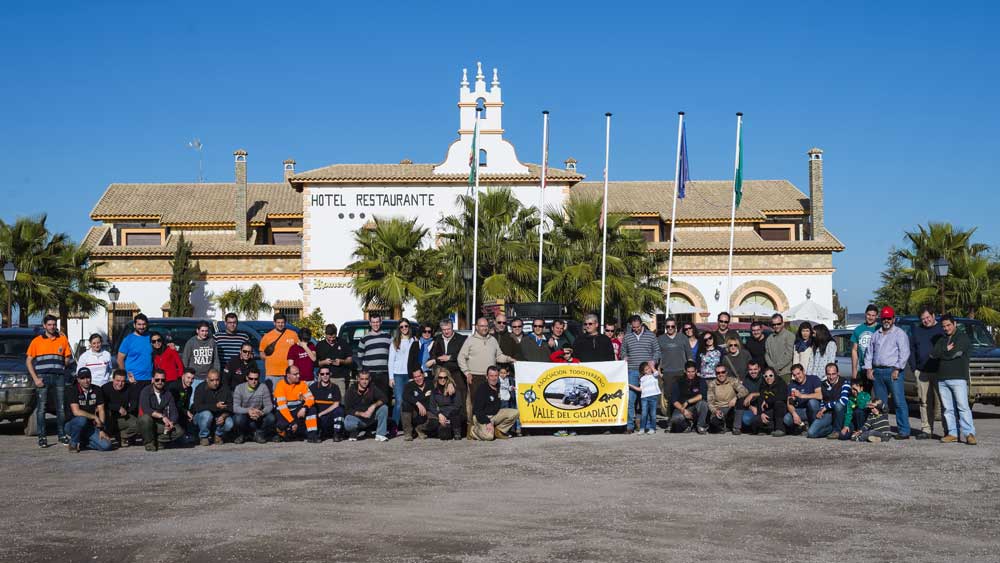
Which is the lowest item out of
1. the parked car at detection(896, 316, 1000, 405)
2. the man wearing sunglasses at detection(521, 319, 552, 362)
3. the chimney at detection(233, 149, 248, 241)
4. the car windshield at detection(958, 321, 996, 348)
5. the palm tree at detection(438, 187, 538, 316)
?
the parked car at detection(896, 316, 1000, 405)

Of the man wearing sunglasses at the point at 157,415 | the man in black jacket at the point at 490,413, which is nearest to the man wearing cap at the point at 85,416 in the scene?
the man wearing sunglasses at the point at 157,415

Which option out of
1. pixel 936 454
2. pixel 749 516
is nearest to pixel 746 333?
pixel 936 454

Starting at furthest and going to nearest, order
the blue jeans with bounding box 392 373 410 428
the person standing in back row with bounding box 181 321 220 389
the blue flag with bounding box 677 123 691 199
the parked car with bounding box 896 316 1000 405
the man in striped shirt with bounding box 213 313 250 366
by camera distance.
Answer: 1. the blue flag with bounding box 677 123 691 199
2. the parked car with bounding box 896 316 1000 405
3. the man in striped shirt with bounding box 213 313 250 366
4. the blue jeans with bounding box 392 373 410 428
5. the person standing in back row with bounding box 181 321 220 389

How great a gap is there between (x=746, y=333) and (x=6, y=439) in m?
13.1

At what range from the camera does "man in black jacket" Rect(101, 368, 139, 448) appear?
14828 mm

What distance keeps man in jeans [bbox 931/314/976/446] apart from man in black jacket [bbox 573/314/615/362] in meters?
4.82

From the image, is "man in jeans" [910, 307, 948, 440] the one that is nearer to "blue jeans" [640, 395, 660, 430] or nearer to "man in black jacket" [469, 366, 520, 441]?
"blue jeans" [640, 395, 660, 430]

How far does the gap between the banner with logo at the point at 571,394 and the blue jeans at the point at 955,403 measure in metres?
4.57

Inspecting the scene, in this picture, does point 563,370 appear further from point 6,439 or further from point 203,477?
point 6,439

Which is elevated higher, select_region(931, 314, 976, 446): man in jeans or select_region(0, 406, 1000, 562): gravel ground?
select_region(931, 314, 976, 446): man in jeans

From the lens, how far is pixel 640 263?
38844 millimetres

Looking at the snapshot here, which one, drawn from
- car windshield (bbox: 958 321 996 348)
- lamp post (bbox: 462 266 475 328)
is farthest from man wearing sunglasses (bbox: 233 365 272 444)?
lamp post (bbox: 462 266 475 328)

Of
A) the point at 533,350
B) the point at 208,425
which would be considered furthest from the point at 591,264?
the point at 208,425

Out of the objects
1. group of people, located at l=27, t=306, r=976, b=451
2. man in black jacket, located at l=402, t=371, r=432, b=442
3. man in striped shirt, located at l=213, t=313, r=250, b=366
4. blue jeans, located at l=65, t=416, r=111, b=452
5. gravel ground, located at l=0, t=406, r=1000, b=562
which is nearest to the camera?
gravel ground, located at l=0, t=406, r=1000, b=562
